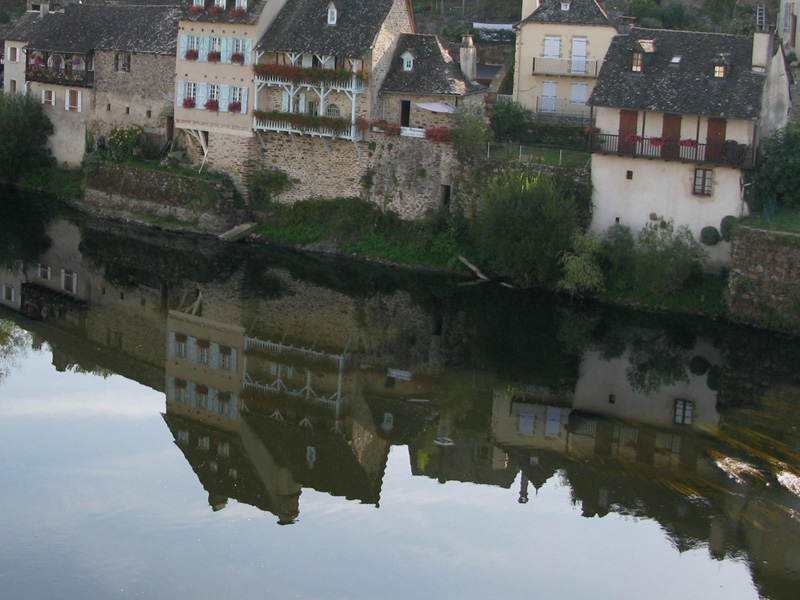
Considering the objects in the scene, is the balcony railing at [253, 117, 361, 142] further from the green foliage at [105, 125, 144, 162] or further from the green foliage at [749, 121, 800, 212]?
the green foliage at [749, 121, 800, 212]

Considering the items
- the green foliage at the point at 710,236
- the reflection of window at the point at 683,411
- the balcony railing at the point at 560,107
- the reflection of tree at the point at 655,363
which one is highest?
the balcony railing at the point at 560,107

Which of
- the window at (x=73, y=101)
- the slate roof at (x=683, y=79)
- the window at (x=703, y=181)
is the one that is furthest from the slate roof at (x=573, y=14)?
the window at (x=73, y=101)

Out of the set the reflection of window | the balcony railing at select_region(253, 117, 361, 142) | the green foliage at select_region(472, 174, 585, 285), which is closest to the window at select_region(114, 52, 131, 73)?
the balcony railing at select_region(253, 117, 361, 142)

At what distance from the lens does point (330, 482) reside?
24984 mm

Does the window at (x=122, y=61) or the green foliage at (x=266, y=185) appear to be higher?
the window at (x=122, y=61)

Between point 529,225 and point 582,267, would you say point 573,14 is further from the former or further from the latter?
point 582,267

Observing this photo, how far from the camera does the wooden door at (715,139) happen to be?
1476 inches

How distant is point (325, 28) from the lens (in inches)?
→ 1710

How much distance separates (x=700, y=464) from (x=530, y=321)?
10.7m

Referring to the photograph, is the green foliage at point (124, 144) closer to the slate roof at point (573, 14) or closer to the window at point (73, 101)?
the window at point (73, 101)

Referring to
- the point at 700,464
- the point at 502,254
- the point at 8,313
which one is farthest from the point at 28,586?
the point at 502,254

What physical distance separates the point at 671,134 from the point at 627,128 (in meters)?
1.45

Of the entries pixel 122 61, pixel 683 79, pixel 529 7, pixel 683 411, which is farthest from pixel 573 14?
pixel 683 411

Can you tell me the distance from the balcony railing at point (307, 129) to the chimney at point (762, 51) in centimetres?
1413
